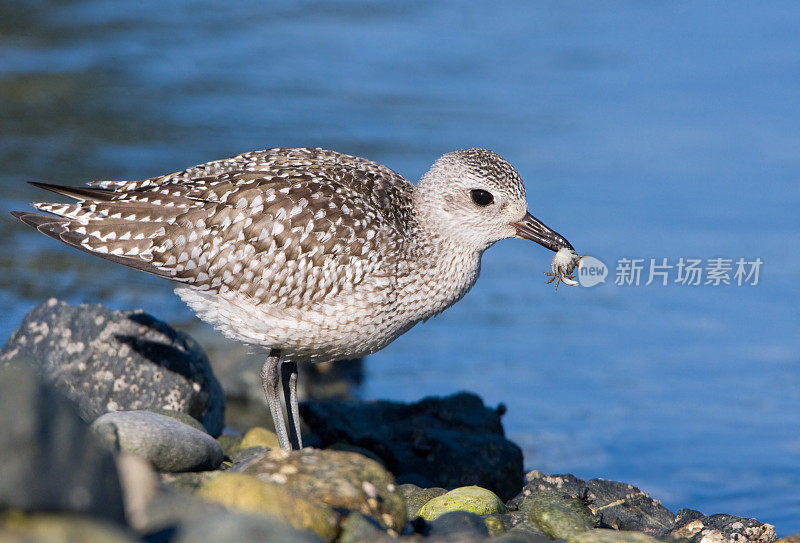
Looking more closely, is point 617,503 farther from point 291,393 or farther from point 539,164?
point 539,164

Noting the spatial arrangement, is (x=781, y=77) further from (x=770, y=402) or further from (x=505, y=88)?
(x=770, y=402)

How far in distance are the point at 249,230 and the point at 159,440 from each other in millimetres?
1939

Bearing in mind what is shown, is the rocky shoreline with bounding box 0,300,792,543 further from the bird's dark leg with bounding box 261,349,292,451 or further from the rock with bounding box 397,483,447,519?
the bird's dark leg with bounding box 261,349,292,451

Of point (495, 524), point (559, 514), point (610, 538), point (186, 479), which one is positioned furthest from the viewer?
point (559, 514)

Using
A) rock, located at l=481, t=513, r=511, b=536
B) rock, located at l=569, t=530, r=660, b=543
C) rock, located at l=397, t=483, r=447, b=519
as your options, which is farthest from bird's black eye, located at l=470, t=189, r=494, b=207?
rock, located at l=569, t=530, r=660, b=543

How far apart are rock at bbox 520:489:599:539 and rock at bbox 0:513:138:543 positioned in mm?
3493

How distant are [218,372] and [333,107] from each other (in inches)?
320

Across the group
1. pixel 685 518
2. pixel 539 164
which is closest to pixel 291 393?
pixel 685 518

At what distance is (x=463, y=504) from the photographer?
22.9 feet

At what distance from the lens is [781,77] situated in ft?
61.1

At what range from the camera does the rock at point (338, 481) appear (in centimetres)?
561

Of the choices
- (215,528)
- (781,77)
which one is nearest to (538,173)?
(781,77)

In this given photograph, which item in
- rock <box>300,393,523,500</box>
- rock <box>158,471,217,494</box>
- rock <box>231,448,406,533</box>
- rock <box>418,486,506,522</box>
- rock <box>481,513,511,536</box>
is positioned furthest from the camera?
rock <box>300,393,523,500</box>

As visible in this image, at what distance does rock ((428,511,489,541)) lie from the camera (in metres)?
6.02
